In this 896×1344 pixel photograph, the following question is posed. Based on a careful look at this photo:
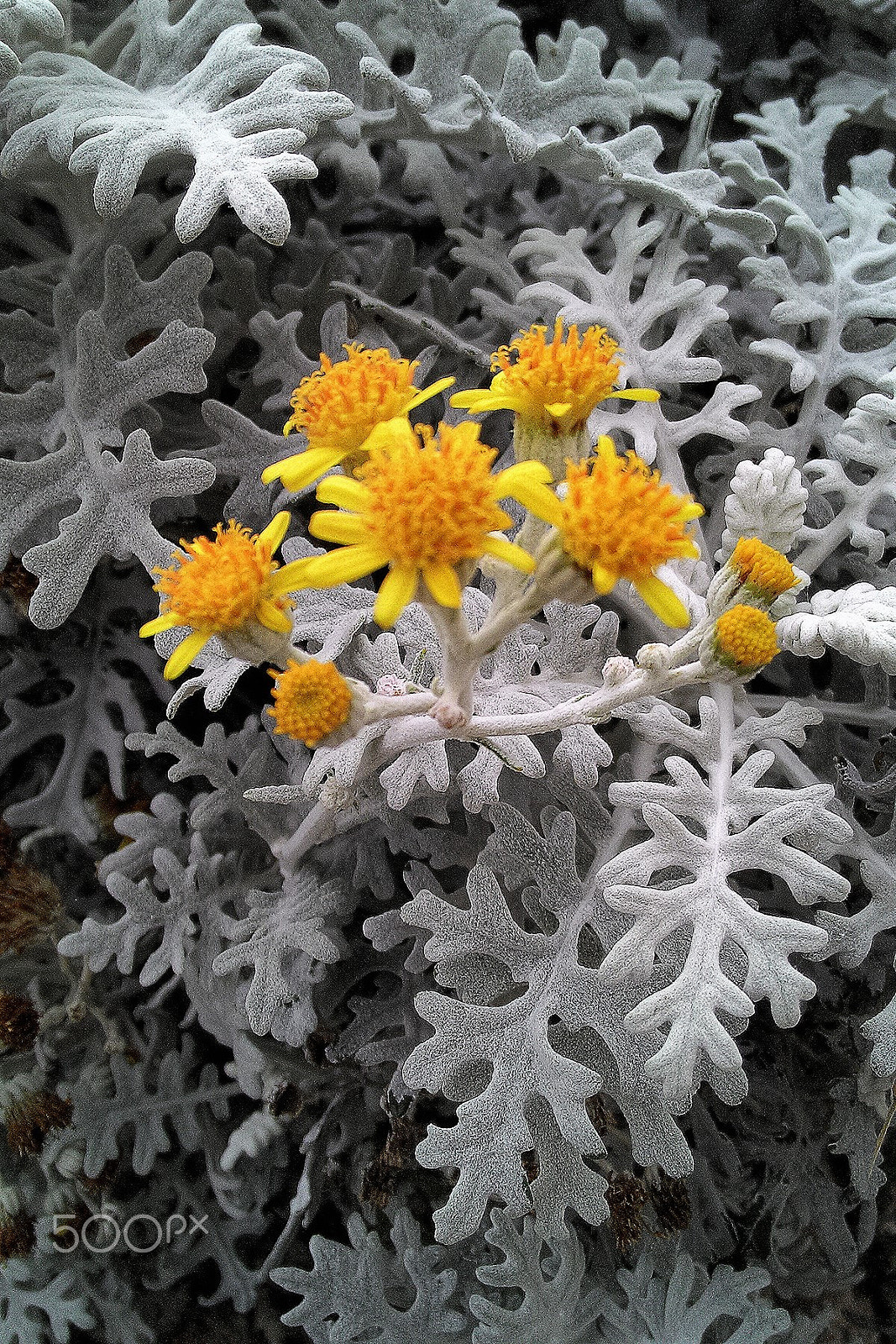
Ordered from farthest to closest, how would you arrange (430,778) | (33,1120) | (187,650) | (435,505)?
(33,1120)
(430,778)
(187,650)
(435,505)

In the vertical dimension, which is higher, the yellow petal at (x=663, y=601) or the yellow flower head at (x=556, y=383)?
the yellow flower head at (x=556, y=383)

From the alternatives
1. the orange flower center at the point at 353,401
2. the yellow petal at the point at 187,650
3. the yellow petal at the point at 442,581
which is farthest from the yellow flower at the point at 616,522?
the yellow petal at the point at 187,650

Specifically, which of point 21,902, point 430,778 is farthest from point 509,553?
point 21,902

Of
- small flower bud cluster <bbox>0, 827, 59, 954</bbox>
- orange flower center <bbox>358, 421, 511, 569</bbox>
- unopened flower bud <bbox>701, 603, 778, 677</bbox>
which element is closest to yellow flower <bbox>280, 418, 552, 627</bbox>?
orange flower center <bbox>358, 421, 511, 569</bbox>

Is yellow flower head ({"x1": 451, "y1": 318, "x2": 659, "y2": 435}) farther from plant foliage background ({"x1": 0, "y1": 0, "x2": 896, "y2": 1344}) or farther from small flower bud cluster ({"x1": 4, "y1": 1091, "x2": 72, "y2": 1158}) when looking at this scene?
small flower bud cluster ({"x1": 4, "y1": 1091, "x2": 72, "y2": 1158})

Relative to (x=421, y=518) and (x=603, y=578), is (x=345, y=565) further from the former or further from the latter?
(x=603, y=578)

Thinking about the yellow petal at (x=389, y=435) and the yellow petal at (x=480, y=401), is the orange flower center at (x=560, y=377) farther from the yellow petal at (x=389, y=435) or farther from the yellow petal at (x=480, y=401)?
the yellow petal at (x=389, y=435)
